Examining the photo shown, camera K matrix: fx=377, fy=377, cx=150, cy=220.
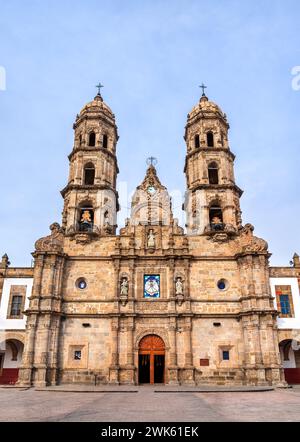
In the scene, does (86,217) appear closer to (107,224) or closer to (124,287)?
(107,224)

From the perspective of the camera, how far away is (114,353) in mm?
27219

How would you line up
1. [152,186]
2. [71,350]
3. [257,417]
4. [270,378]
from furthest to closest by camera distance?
[152,186] < [71,350] < [270,378] < [257,417]

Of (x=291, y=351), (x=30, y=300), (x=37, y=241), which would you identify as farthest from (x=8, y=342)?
(x=291, y=351)

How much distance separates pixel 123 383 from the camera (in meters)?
26.5

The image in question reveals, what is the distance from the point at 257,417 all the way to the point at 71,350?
18757mm

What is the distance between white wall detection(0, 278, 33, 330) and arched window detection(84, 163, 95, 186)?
35.4 ft

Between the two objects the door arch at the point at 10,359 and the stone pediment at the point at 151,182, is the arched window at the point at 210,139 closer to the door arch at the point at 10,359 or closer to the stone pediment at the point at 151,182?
the stone pediment at the point at 151,182

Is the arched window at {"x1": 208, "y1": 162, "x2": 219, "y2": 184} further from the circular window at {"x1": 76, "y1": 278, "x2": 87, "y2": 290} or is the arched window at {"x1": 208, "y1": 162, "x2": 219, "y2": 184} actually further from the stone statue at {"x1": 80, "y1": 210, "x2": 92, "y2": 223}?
the circular window at {"x1": 76, "y1": 278, "x2": 87, "y2": 290}

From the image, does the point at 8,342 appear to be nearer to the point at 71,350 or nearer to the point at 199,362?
the point at 71,350

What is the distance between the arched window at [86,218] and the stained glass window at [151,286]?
677 centimetres

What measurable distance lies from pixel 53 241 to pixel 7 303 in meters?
6.19

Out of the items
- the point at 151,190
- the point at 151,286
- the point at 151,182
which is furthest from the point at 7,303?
the point at 151,182

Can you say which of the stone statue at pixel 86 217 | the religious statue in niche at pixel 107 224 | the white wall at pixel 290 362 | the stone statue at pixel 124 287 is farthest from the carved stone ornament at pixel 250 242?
the stone statue at pixel 86 217

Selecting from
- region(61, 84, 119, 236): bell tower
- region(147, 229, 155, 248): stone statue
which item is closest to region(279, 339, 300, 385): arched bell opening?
region(147, 229, 155, 248): stone statue
